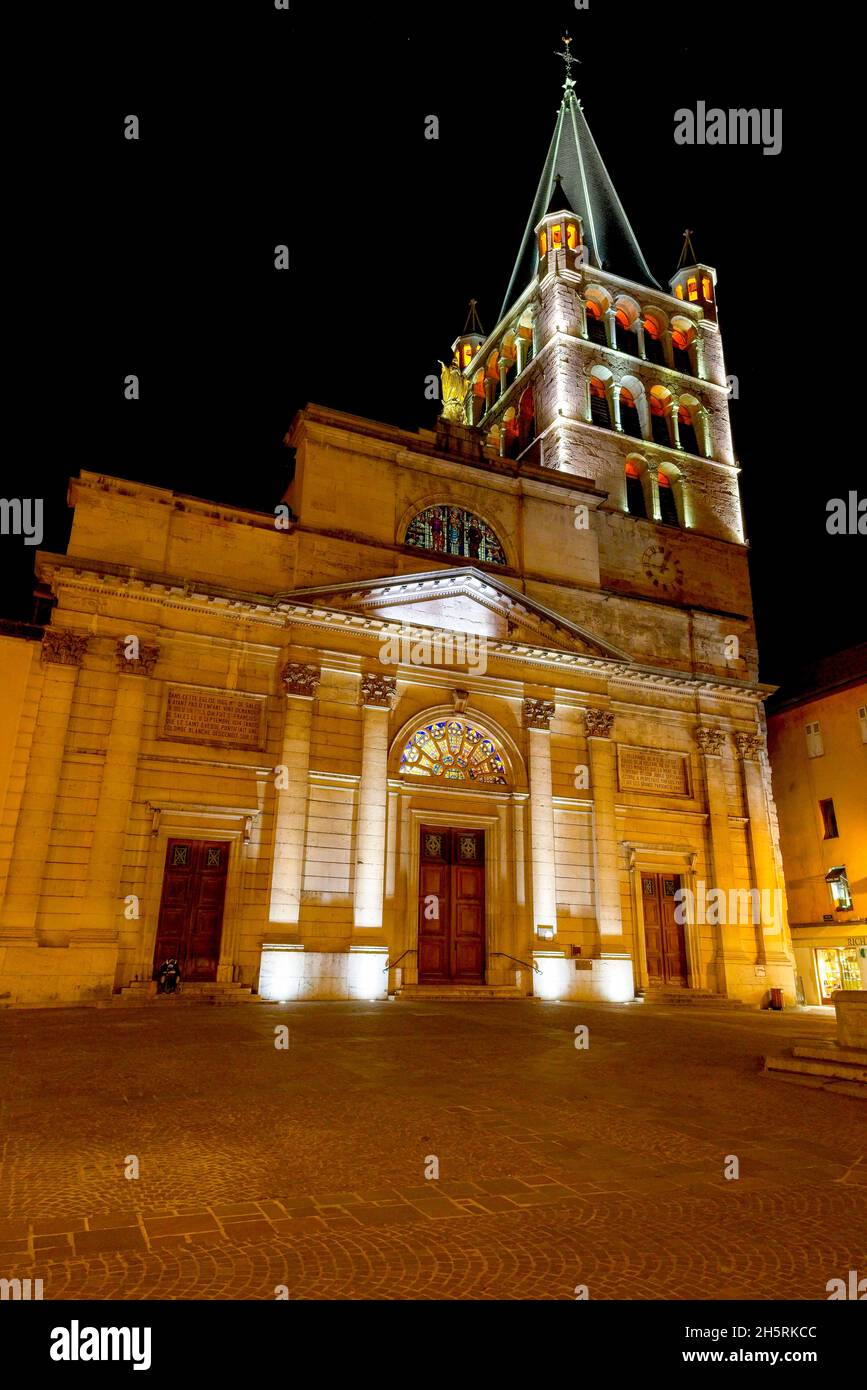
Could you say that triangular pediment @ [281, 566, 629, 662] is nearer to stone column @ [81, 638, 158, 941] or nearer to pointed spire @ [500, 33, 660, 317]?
stone column @ [81, 638, 158, 941]

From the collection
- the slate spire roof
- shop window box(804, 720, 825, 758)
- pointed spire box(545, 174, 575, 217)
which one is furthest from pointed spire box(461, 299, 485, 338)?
shop window box(804, 720, 825, 758)

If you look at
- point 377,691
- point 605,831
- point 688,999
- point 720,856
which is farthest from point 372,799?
point 720,856

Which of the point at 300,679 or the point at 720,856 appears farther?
the point at 720,856

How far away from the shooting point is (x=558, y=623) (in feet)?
80.0

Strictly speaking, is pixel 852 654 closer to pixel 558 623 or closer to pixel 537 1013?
pixel 558 623

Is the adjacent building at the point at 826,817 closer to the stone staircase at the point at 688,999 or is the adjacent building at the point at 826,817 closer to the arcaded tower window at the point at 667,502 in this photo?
the stone staircase at the point at 688,999

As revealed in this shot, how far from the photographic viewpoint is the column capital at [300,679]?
69.1 feet

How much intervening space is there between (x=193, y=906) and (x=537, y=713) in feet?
35.7

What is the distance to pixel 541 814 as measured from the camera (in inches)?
909

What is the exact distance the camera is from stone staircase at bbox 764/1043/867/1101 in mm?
8531

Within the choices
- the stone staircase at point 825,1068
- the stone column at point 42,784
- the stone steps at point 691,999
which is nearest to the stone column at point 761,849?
the stone steps at point 691,999

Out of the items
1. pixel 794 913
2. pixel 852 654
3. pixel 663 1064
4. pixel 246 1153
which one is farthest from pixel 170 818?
pixel 852 654

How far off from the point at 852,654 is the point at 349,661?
2095 cm

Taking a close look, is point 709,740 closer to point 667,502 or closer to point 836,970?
point 836,970
